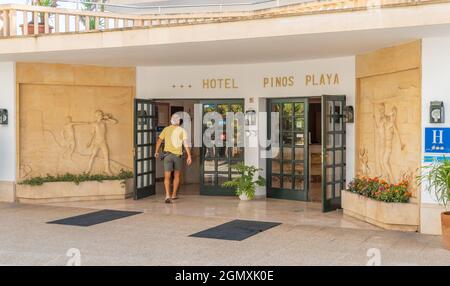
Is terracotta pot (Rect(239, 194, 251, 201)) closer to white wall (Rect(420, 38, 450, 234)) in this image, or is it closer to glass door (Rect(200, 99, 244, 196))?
A: glass door (Rect(200, 99, 244, 196))

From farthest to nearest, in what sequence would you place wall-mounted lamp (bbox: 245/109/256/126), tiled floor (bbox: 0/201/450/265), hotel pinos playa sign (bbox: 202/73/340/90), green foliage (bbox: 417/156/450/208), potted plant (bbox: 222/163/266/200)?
wall-mounted lamp (bbox: 245/109/256/126)
potted plant (bbox: 222/163/266/200)
hotel pinos playa sign (bbox: 202/73/340/90)
green foliage (bbox: 417/156/450/208)
tiled floor (bbox: 0/201/450/265)

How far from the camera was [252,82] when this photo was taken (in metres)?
11.0

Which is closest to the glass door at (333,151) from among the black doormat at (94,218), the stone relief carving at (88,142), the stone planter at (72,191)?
the black doormat at (94,218)

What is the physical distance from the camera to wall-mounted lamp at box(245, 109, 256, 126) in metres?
11.1

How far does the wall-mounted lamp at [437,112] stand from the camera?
750cm

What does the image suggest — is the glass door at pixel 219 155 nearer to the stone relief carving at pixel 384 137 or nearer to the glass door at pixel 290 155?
the glass door at pixel 290 155

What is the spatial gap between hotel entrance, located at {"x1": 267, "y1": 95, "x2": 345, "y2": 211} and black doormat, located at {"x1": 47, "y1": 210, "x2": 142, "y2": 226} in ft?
10.4

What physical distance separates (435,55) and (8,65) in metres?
7.62

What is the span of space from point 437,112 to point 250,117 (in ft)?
14.1

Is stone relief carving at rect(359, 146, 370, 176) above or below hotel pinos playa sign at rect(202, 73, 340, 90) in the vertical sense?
below

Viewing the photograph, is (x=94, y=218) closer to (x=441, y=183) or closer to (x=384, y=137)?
(x=384, y=137)

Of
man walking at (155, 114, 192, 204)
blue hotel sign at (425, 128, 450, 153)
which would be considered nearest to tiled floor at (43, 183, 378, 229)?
man walking at (155, 114, 192, 204)

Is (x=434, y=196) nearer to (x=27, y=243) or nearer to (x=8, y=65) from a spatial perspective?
(x=27, y=243)
